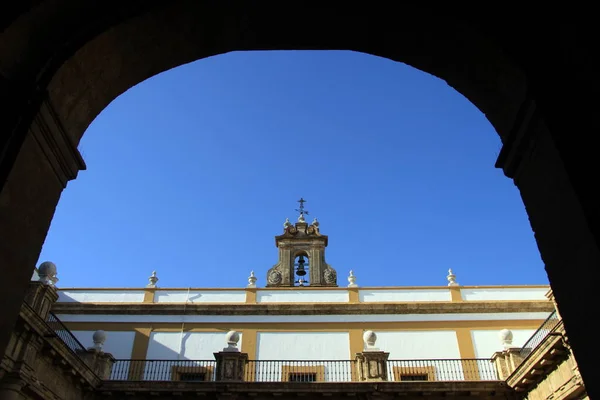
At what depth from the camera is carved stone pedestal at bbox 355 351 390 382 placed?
49.0 ft

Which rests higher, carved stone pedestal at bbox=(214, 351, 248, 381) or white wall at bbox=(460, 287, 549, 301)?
white wall at bbox=(460, 287, 549, 301)

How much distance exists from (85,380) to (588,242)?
13.2 meters

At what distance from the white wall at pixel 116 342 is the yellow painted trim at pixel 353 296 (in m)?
7.92

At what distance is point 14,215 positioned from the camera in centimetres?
350

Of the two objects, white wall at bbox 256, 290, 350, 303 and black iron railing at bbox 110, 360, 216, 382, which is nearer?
black iron railing at bbox 110, 360, 216, 382

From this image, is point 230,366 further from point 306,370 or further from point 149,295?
point 149,295

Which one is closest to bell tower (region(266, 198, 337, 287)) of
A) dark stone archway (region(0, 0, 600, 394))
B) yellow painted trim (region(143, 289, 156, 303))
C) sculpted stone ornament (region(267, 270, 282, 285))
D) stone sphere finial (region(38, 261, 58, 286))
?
sculpted stone ornament (region(267, 270, 282, 285))

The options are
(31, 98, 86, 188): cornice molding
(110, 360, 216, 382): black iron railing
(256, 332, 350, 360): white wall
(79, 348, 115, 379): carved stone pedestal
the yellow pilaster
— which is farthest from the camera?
(256, 332, 350, 360): white wall

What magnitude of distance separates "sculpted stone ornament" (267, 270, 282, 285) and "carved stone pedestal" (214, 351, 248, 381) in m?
6.57

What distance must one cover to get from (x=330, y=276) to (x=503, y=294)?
6.66m

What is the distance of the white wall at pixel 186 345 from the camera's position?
18.4 m

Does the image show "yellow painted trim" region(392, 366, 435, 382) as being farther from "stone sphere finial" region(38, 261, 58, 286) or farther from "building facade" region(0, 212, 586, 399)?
"stone sphere finial" region(38, 261, 58, 286)

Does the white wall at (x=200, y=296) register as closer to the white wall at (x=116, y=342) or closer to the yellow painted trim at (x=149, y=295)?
the yellow painted trim at (x=149, y=295)

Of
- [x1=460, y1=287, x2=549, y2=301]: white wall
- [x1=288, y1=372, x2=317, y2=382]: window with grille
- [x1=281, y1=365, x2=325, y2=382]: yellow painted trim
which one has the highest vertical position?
[x1=460, y1=287, x2=549, y2=301]: white wall
